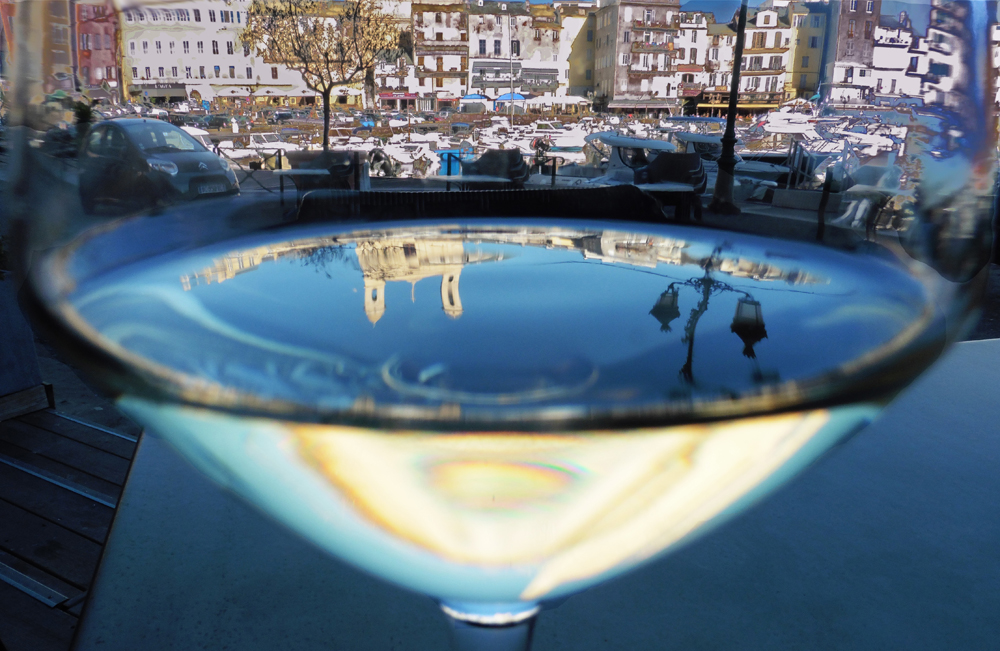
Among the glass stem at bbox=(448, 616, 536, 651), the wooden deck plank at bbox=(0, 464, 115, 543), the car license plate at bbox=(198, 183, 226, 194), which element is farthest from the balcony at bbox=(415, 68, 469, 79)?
the wooden deck plank at bbox=(0, 464, 115, 543)

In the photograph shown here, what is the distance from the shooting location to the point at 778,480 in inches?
8.2

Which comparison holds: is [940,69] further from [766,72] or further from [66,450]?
[66,450]

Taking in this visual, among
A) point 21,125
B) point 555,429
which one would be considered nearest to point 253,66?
point 21,125

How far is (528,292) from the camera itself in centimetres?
34

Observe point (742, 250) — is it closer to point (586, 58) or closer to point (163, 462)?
point (586, 58)

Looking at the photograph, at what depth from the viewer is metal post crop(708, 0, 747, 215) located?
0.33m

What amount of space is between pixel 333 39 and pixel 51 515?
173 cm

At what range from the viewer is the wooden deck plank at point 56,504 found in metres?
1.67

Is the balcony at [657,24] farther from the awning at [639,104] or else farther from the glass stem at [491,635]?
the glass stem at [491,635]

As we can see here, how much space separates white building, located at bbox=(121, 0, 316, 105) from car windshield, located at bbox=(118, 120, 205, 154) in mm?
12

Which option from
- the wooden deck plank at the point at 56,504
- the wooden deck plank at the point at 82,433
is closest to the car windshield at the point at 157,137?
the wooden deck plank at the point at 56,504

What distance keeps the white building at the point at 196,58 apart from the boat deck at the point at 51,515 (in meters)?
0.92

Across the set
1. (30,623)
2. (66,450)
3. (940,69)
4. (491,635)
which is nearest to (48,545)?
(30,623)

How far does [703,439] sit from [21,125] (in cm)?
21
